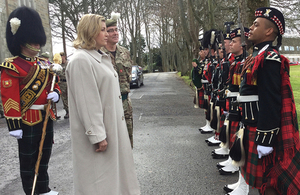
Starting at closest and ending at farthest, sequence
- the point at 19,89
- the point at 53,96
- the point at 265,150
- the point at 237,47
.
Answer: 1. the point at 265,150
2. the point at 19,89
3. the point at 53,96
4. the point at 237,47

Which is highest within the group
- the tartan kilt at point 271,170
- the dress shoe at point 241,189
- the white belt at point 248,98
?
the white belt at point 248,98

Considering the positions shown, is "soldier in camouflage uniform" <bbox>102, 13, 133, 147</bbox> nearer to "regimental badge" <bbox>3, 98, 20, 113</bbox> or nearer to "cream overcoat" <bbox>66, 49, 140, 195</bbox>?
"cream overcoat" <bbox>66, 49, 140, 195</bbox>

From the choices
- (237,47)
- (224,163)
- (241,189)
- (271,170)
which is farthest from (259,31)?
(224,163)

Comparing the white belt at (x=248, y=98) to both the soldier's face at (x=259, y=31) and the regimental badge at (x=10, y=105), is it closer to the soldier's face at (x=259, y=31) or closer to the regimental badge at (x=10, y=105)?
the soldier's face at (x=259, y=31)

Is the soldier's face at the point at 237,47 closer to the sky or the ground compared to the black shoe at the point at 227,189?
closer to the sky

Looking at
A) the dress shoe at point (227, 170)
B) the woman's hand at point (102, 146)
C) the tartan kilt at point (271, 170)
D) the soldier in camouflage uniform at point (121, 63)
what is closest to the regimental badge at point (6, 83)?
the soldier in camouflage uniform at point (121, 63)

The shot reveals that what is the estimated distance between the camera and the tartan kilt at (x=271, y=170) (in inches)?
92.1

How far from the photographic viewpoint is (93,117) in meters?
2.29

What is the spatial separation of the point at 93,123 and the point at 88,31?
2.80 feet

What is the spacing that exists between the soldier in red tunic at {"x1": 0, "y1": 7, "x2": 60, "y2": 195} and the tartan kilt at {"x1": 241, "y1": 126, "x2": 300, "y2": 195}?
7.94 ft

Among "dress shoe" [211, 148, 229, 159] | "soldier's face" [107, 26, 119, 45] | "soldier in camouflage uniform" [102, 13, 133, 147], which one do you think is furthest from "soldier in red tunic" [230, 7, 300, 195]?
"dress shoe" [211, 148, 229, 159]

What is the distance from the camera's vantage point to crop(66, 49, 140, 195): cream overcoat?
230 cm

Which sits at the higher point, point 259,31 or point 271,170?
point 259,31

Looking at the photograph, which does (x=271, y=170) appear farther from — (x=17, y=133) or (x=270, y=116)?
(x=17, y=133)
